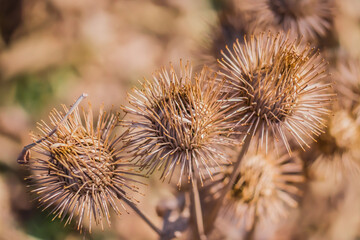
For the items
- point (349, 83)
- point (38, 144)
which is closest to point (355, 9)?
point (349, 83)

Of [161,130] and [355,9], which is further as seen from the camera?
[355,9]

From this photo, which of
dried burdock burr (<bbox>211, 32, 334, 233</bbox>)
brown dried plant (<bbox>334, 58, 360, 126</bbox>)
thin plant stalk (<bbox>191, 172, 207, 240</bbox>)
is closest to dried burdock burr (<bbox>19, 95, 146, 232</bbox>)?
thin plant stalk (<bbox>191, 172, 207, 240</bbox>)

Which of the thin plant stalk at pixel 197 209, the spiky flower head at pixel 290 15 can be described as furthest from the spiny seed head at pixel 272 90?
the spiky flower head at pixel 290 15

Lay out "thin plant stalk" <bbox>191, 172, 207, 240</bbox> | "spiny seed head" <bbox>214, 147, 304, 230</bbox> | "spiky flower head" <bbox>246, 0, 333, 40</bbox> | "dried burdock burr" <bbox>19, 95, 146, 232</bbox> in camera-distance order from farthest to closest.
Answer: "spiky flower head" <bbox>246, 0, 333, 40</bbox> → "spiny seed head" <bbox>214, 147, 304, 230</bbox> → "thin plant stalk" <bbox>191, 172, 207, 240</bbox> → "dried burdock burr" <bbox>19, 95, 146, 232</bbox>

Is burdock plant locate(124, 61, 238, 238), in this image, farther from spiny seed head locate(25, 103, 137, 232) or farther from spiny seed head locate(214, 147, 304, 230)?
spiny seed head locate(214, 147, 304, 230)

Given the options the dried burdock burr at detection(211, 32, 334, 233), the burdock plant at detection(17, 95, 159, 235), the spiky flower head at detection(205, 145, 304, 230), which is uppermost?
the dried burdock burr at detection(211, 32, 334, 233)

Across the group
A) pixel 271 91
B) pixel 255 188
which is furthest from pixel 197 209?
pixel 271 91

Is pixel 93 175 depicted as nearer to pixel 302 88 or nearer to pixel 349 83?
pixel 302 88
